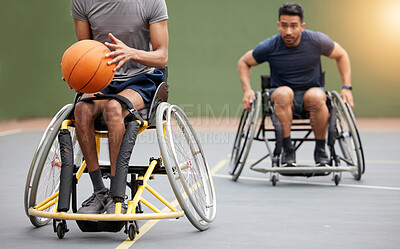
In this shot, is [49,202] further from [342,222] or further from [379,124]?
[379,124]

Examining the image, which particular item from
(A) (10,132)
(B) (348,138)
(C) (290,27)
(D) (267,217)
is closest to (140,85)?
(D) (267,217)

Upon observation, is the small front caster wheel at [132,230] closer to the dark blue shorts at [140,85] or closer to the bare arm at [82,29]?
the dark blue shorts at [140,85]

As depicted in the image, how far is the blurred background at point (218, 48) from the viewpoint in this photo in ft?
34.4

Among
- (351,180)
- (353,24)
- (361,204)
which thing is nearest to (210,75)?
(353,24)

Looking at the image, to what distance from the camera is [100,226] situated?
2900 mm

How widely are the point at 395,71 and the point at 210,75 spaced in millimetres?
3005

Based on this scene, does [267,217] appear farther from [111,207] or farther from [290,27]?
[290,27]

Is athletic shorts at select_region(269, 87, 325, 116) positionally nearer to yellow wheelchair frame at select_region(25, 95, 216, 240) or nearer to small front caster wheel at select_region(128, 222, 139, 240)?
yellow wheelchair frame at select_region(25, 95, 216, 240)

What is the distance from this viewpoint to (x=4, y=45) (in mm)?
10023

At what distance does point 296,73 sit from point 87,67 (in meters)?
2.38

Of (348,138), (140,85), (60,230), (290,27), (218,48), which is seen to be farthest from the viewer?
(218,48)

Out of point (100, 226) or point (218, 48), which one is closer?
point (100, 226)

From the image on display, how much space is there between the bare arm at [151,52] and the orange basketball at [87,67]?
0.04 metres

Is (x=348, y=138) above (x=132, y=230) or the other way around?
the other way around
